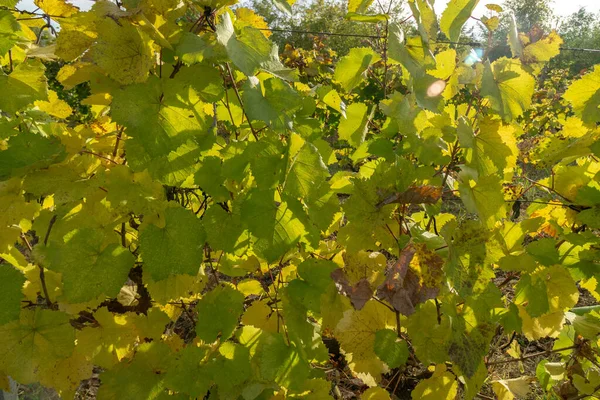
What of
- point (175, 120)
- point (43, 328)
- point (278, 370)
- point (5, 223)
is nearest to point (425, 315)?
point (278, 370)

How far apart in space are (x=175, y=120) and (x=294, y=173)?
0.21 m

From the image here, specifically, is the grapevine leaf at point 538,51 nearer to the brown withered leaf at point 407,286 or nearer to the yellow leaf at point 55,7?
the brown withered leaf at point 407,286

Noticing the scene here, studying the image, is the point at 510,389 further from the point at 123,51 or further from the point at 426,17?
the point at 123,51

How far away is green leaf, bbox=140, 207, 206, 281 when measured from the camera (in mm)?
760

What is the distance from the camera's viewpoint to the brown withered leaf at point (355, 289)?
792 millimetres

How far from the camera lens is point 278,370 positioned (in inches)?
34.3

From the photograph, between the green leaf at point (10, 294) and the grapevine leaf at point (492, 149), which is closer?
the green leaf at point (10, 294)

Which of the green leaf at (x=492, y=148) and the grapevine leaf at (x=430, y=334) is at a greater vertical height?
the green leaf at (x=492, y=148)

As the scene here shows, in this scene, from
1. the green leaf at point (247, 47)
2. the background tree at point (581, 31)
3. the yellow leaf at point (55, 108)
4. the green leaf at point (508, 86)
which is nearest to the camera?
the green leaf at point (247, 47)

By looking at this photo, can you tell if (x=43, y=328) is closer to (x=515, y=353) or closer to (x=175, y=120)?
(x=175, y=120)

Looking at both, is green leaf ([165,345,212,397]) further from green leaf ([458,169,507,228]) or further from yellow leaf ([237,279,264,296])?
green leaf ([458,169,507,228])

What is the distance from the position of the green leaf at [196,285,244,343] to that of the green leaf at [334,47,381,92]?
534mm

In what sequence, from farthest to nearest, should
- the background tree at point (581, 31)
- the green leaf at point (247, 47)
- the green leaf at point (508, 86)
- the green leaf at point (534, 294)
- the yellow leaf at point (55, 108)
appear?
1. the background tree at point (581, 31)
2. the yellow leaf at point (55, 108)
3. the green leaf at point (534, 294)
4. the green leaf at point (508, 86)
5. the green leaf at point (247, 47)

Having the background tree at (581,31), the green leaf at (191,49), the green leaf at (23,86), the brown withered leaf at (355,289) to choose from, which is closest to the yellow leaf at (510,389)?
the brown withered leaf at (355,289)
